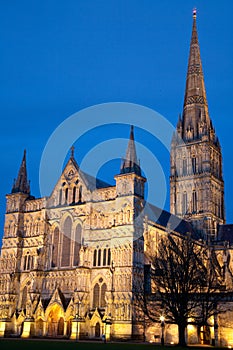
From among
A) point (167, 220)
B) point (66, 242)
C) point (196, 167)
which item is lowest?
point (66, 242)

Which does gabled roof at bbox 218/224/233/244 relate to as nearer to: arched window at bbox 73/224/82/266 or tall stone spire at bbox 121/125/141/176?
tall stone spire at bbox 121/125/141/176

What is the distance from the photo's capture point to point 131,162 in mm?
54469

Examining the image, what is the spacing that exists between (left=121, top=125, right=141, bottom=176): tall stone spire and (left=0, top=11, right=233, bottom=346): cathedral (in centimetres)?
12

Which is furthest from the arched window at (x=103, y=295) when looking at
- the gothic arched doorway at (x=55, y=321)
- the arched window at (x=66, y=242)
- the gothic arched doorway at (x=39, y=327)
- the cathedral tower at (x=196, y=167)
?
the cathedral tower at (x=196, y=167)

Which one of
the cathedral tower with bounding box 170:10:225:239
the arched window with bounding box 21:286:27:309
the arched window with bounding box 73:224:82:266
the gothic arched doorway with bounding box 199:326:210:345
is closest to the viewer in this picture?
the gothic arched doorway with bounding box 199:326:210:345

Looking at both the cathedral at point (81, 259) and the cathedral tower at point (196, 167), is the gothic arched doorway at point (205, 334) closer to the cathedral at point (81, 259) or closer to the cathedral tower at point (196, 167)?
the cathedral at point (81, 259)

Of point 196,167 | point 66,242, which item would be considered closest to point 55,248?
point 66,242

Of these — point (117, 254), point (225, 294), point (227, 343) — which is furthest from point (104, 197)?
point (227, 343)

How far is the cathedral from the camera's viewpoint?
4906cm

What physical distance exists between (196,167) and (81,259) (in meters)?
42.6

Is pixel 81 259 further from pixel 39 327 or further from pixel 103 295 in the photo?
pixel 39 327

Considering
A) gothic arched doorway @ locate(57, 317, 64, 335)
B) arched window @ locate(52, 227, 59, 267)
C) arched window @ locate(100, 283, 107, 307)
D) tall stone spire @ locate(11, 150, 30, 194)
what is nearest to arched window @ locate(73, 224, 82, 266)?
arched window @ locate(52, 227, 59, 267)

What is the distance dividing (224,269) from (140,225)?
81.6 feet

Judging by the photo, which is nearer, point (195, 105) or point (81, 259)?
point (81, 259)
